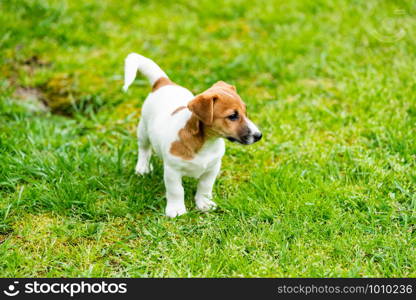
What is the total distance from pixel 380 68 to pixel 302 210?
269cm

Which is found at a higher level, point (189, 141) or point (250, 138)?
point (250, 138)

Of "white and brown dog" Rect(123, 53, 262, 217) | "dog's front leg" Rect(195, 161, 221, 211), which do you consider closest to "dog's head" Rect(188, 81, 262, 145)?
"white and brown dog" Rect(123, 53, 262, 217)

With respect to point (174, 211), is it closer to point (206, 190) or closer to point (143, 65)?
point (206, 190)

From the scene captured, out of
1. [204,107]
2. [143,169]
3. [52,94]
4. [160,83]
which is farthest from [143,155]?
[52,94]

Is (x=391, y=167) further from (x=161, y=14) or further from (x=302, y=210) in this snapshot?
(x=161, y=14)

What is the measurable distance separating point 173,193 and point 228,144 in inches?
42.6

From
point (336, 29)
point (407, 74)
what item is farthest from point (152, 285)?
point (336, 29)

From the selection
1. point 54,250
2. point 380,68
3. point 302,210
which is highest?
point 380,68

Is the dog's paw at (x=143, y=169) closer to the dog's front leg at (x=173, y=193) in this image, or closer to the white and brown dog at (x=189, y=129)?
the white and brown dog at (x=189, y=129)

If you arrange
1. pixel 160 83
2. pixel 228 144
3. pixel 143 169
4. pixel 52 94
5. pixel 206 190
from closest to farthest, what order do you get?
1. pixel 206 190
2. pixel 160 83
3. pixel 143 169
4. pixel 228 144
5. pixel 52 94

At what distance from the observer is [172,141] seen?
3799 mm

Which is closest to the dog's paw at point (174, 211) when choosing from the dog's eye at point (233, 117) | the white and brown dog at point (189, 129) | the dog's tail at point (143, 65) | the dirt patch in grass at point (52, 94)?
the white and brown dog at point (189, 129)

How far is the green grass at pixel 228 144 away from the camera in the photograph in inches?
145

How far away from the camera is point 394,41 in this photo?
647 centimetres
